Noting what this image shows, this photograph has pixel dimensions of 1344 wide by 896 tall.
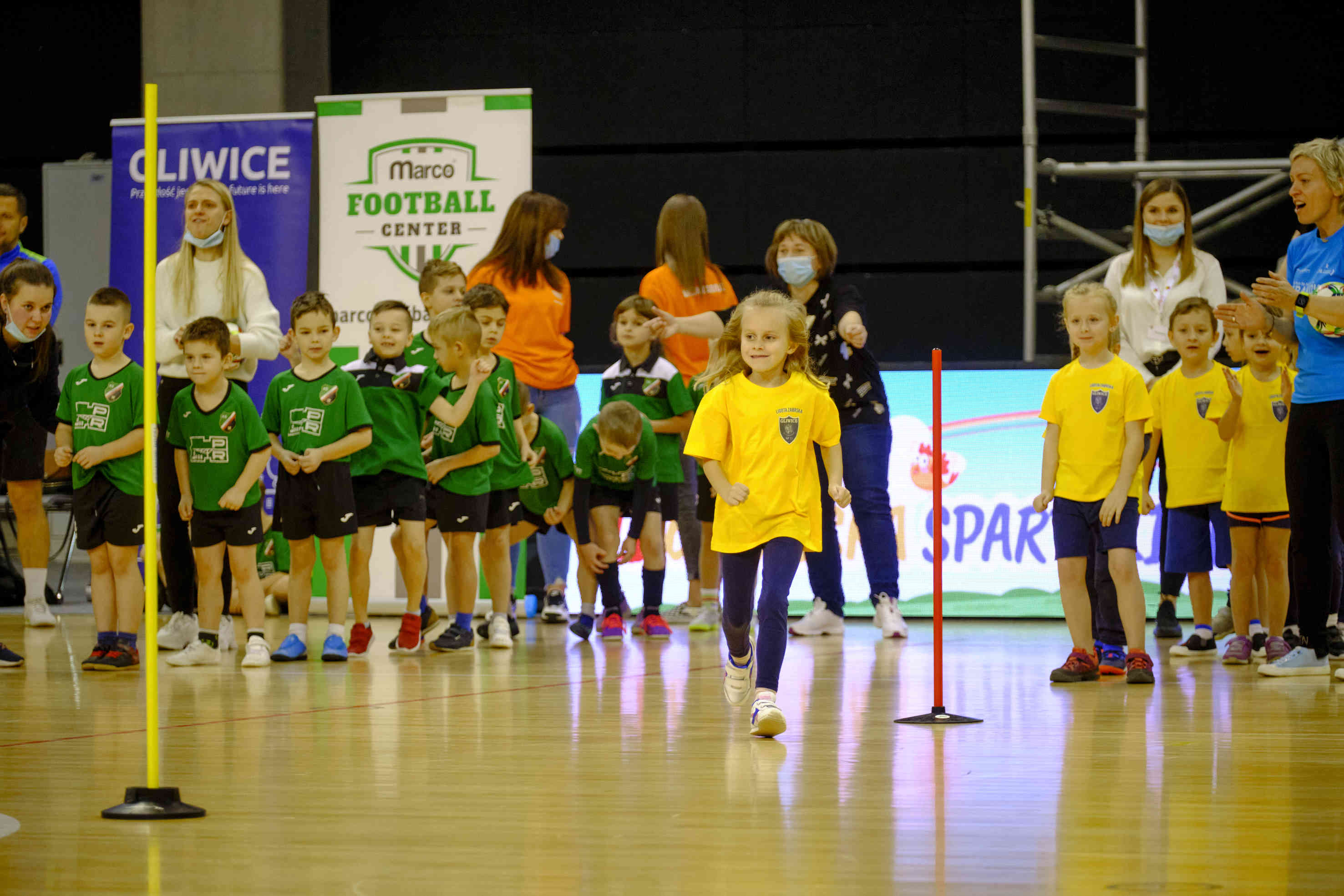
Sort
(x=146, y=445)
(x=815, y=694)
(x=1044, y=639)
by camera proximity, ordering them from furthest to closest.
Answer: (x=1044, y=639) → (x=815, y=694) → (x=146, y=445)

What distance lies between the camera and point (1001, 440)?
20.2 ft

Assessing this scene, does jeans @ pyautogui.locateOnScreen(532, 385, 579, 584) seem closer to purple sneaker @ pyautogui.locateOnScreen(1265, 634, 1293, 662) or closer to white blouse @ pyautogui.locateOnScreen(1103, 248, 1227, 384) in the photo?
white blouse @ pyautogui.locateOnScreen(1103, 248, 1227, 384)

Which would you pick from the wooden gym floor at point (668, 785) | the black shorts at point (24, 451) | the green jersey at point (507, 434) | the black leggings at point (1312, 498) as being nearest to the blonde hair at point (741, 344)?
the wooden gym floor at point (668, 785)

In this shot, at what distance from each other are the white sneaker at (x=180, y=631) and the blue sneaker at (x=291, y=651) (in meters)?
0.33

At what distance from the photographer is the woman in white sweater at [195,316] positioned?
477 cm

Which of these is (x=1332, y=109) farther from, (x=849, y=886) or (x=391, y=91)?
(x=849, y=886)

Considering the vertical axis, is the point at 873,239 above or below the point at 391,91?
below

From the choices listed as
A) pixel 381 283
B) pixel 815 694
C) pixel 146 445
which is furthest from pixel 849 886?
pixel 381 283

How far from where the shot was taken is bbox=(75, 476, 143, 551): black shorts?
177 inches

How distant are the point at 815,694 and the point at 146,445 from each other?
208 cm

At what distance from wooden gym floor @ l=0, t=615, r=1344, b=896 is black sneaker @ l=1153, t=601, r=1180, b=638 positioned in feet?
3.79

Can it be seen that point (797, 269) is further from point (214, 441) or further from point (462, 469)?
point (214, 441)

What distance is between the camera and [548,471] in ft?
19.2

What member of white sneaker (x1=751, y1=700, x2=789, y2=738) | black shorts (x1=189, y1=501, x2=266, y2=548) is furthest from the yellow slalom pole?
Result: black shorts (x1=189, y1=501, x2=266, y2=548)
